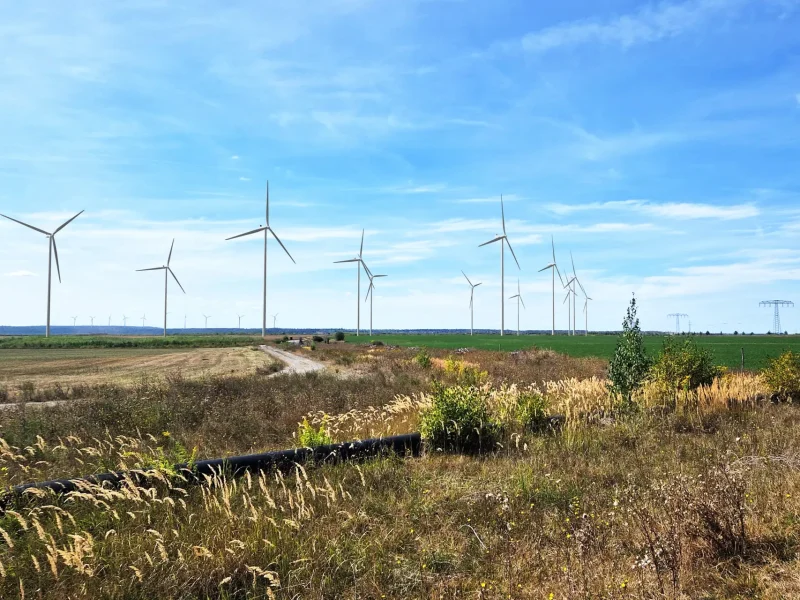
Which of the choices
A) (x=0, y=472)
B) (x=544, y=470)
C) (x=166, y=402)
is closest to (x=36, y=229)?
(x=166, y=402)

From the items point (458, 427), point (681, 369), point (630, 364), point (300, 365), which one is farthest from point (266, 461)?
point (300, 365)

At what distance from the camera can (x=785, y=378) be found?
15547 millimetres

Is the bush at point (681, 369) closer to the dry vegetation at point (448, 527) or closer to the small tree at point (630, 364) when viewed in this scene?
the small tree at point (630, 364)

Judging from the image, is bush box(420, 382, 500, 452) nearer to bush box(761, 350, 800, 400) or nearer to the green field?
bush box(761, 350, 800, 400)

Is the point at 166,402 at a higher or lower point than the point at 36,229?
lower

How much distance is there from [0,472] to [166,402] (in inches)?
283

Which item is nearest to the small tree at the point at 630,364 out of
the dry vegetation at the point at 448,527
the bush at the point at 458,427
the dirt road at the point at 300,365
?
the dry vegetation at the point at 448,527

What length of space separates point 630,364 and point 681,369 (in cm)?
253

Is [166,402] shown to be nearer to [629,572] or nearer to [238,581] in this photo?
[238,581]

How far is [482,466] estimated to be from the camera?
27.4 ft

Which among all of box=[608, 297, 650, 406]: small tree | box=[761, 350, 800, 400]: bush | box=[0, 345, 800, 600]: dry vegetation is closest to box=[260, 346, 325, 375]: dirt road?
box=[608, 297, 650, 406]: small tree

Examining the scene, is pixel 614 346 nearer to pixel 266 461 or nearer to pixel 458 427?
pixel 458 427

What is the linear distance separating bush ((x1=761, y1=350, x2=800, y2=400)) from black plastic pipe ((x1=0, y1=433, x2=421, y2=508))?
12.5 meters

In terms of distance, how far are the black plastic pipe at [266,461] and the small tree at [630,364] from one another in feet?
22.9
